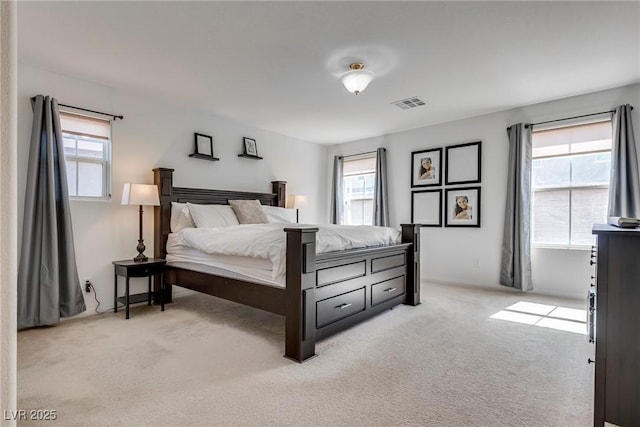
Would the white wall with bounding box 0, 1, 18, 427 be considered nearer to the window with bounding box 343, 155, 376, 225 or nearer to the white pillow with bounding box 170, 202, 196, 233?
the white pillow with bounding box 170, 202, 196, 233

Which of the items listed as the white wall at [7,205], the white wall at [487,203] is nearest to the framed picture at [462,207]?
the white wall at [487,203]

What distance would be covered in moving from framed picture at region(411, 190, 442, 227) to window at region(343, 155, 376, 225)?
2.95 ft

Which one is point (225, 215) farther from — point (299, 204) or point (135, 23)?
point (135, 23)

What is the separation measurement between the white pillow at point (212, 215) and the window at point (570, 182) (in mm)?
4048

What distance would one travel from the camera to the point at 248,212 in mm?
4391

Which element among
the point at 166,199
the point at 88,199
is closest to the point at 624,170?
the point at 166,199

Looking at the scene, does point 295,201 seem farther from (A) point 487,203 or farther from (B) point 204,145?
(A) point 487,203

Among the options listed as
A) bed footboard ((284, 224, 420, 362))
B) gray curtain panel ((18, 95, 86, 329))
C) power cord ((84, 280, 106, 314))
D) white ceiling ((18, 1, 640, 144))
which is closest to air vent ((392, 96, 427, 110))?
white ceiling ((18, 1, 640, 144))

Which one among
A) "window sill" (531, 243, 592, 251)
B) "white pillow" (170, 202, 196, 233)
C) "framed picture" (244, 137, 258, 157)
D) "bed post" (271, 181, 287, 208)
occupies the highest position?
"framed picture" (244, 137, 258, 157)

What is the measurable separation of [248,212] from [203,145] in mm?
1148

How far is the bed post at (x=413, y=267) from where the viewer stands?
3.70 meters

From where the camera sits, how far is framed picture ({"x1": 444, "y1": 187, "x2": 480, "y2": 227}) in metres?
4.70

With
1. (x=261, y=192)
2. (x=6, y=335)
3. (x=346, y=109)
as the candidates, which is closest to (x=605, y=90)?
(x=346, y=109)

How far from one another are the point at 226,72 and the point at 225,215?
1757 millimetres
